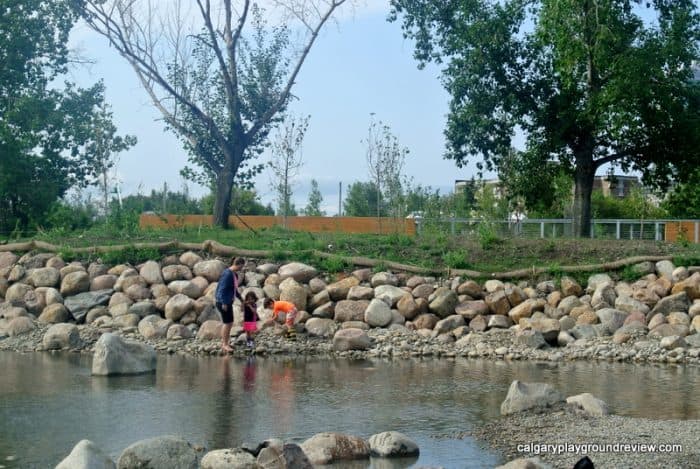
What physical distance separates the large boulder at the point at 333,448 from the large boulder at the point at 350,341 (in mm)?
8759

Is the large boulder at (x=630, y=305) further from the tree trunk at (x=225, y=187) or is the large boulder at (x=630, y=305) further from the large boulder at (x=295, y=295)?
the tree trunk at (x=225, y=187)

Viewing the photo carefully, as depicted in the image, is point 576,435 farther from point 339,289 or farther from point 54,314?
point 54,314

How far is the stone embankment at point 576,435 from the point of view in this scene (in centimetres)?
874

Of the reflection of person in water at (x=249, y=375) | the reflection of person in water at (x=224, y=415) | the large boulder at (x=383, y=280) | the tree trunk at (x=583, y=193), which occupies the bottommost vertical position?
the reflection of person in water at (x=249, y=375)

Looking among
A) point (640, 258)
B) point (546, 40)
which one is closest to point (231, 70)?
point (546, 40)

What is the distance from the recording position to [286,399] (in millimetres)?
12695

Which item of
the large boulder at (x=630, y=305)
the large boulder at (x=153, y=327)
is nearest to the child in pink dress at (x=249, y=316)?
the large boulder at (x=153, y=327)

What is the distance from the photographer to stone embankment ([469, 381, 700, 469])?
28.7ft

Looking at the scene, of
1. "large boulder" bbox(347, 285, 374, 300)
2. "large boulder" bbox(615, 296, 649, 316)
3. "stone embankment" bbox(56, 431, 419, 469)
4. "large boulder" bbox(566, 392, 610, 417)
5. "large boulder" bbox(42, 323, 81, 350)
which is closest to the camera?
"stone embankment" bbox(56, 431, 419, 469)

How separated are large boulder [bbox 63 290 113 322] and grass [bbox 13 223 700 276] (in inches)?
63.8

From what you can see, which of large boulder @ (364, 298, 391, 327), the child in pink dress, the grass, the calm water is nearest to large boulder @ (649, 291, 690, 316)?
the grass

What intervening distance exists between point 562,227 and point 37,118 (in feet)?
59.6

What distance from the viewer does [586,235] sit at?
90.6 ft

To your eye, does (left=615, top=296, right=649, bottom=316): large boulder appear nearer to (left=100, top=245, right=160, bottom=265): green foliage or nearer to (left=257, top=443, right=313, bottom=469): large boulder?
(left=100, top=245, right=160, bottom=265): green foliage
